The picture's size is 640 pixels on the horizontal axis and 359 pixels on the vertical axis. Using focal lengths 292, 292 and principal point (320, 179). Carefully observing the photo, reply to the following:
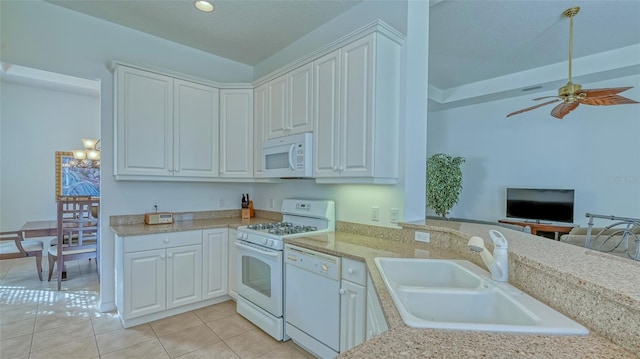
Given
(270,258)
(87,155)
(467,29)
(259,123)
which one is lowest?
(270,258)

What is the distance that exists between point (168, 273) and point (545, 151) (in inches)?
228

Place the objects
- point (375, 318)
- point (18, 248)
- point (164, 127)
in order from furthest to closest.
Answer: point (18, 248)
point (164, 127)
point (375, 318)

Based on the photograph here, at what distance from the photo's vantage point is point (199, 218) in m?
3.58

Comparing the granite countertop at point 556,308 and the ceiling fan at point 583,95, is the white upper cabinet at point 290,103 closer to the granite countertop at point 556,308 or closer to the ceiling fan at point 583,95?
the granite countertop at point 556,308

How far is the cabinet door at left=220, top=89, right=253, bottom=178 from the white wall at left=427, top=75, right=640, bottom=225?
11.5 feet

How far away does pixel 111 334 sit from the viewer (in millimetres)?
2512

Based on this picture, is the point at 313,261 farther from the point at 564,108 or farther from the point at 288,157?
the point at 564,108

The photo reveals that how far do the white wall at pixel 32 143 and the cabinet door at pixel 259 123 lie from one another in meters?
4.31

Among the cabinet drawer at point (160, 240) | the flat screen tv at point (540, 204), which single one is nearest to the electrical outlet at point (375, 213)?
the cabinet drawer at point (160, 240)

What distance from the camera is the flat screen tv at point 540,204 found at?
4.64 metres

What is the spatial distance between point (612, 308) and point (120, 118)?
351cm

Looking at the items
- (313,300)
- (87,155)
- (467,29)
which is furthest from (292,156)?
(87,155)

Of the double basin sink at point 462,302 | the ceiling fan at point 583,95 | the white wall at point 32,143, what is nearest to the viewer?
the double basin sink at point 462,302

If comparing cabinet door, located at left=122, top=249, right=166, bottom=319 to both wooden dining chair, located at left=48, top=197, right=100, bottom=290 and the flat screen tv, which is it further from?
the flat screen tv
